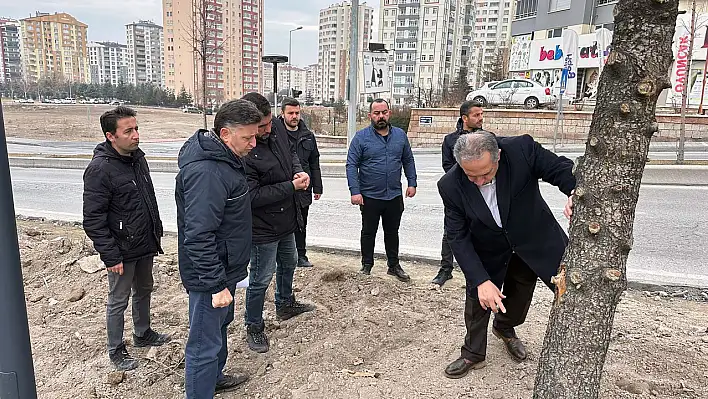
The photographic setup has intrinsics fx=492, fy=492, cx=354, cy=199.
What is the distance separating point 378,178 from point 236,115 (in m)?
2.46

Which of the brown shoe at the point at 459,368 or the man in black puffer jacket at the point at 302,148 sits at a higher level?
the man in black puffer jacket at the point at 302,148

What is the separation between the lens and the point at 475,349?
3.17 m

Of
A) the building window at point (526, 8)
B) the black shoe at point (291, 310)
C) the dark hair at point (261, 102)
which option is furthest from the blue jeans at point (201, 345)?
the building window at point (526, 8)

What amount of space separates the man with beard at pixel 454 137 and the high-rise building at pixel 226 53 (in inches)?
1600

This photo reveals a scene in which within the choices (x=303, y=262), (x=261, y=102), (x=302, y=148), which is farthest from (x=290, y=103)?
(x=303, y=262)

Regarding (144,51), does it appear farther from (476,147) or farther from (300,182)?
(476,147)

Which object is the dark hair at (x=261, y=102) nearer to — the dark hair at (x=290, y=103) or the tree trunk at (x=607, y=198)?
the dark hair at (x=290, y=103)

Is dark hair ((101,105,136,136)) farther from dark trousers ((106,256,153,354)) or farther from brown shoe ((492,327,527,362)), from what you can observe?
brown shoe ((492,327,527,362))

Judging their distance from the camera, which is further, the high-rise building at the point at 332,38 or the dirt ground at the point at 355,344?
the high-rise building at the point at 332,38

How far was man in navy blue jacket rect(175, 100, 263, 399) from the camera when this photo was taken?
253 centimetres

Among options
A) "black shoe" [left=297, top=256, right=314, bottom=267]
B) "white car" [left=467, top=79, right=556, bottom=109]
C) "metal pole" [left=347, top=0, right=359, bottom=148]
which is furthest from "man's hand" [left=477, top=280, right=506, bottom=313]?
"white car" [left=467, top=79, right=556, bottom=109]

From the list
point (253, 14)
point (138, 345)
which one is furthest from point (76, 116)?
point (138, 345)

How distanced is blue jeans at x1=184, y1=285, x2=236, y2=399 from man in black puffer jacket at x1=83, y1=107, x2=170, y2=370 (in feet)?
2.92

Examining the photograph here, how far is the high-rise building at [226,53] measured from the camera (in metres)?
47.3
